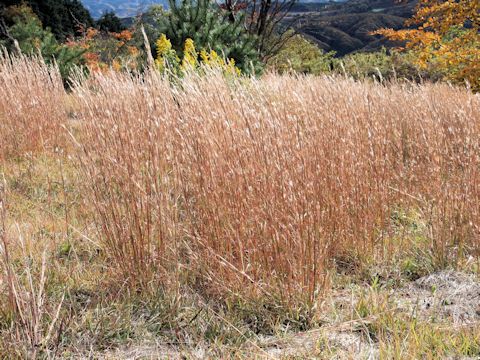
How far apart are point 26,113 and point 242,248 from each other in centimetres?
355

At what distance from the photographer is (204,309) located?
212cm

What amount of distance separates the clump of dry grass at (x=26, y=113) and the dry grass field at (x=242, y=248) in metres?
2.33

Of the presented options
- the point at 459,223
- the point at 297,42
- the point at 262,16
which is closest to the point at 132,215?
the point at 459,223

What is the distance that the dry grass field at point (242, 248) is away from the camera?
191 cm

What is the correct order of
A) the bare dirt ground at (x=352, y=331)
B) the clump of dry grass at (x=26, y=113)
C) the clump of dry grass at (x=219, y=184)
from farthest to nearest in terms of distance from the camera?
1. the clump of dry grass at (x=26, y=113)
2. the clump of dry grass at (x=219, y=184)
3. the bare dirt ground at (x=352, y=331)

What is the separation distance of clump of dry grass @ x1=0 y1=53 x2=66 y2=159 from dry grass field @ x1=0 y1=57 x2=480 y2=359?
2.33m

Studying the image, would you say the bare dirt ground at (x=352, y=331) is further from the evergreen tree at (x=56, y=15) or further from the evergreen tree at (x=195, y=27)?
the evergreen tree at (x=56, y=15)

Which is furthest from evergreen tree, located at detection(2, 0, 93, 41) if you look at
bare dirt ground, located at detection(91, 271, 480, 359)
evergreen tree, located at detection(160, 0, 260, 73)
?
bare dirt ground, located at detection(91, 271, 480, 359)

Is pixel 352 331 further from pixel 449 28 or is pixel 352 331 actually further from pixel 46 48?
pixel 46 48

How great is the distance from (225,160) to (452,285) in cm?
131

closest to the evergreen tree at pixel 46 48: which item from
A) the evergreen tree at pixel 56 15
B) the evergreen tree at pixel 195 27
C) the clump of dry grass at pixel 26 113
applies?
the evergreen tree at pixel 195 27

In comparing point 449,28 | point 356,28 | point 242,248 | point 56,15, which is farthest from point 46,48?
point 356,28

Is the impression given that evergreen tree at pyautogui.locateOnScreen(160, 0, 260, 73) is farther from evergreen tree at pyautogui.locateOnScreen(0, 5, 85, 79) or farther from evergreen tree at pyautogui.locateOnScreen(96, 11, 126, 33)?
evergreen tree at pyautogui.locateOnScreen(96, 11, 126, 33)

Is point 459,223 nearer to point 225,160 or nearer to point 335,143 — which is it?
point 335,143
